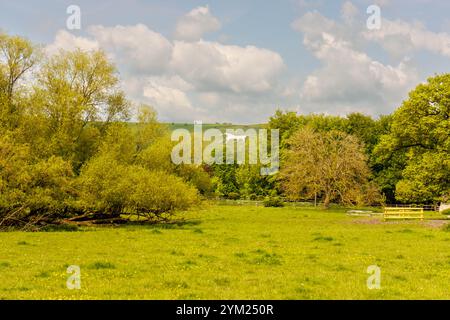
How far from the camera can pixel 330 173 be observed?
227 feet

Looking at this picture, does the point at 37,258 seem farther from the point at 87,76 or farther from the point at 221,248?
the point at 87,76

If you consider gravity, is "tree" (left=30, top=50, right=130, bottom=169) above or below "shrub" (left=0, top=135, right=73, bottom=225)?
above

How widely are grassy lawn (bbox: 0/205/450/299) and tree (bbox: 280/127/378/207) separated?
3631 cm

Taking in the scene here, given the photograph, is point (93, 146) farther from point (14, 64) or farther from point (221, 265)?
point (221, 265)

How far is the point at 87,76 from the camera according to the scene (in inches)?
1714

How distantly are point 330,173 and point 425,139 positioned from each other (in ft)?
61.6

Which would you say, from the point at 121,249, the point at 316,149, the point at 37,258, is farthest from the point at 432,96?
the point at 37,258

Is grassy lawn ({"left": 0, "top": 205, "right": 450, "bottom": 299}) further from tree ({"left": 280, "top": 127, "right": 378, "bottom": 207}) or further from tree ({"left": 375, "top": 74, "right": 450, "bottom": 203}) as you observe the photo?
tree ({"left": 280, "top": 127, "right": 378, "bottom": 207})

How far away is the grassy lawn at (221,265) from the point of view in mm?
13938

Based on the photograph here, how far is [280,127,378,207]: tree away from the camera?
6881 cm

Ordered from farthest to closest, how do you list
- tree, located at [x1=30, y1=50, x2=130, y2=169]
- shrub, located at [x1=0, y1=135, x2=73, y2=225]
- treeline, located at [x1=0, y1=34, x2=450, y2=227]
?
1. tree, located at [x1=30, y1=50, x2=130, y2=169]
2. treeline, located at [x1=0, y1=34, x2=450, y2=227]
3. shrub, located at [x1=0, y1=135, x2=73, y2=225]

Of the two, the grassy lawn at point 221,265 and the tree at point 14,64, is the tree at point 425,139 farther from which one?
the tree at point 14,64

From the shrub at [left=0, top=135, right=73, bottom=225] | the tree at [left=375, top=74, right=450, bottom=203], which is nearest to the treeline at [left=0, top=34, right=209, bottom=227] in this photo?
the shrub at [left=0, top=135, right=73, bottom=225]
